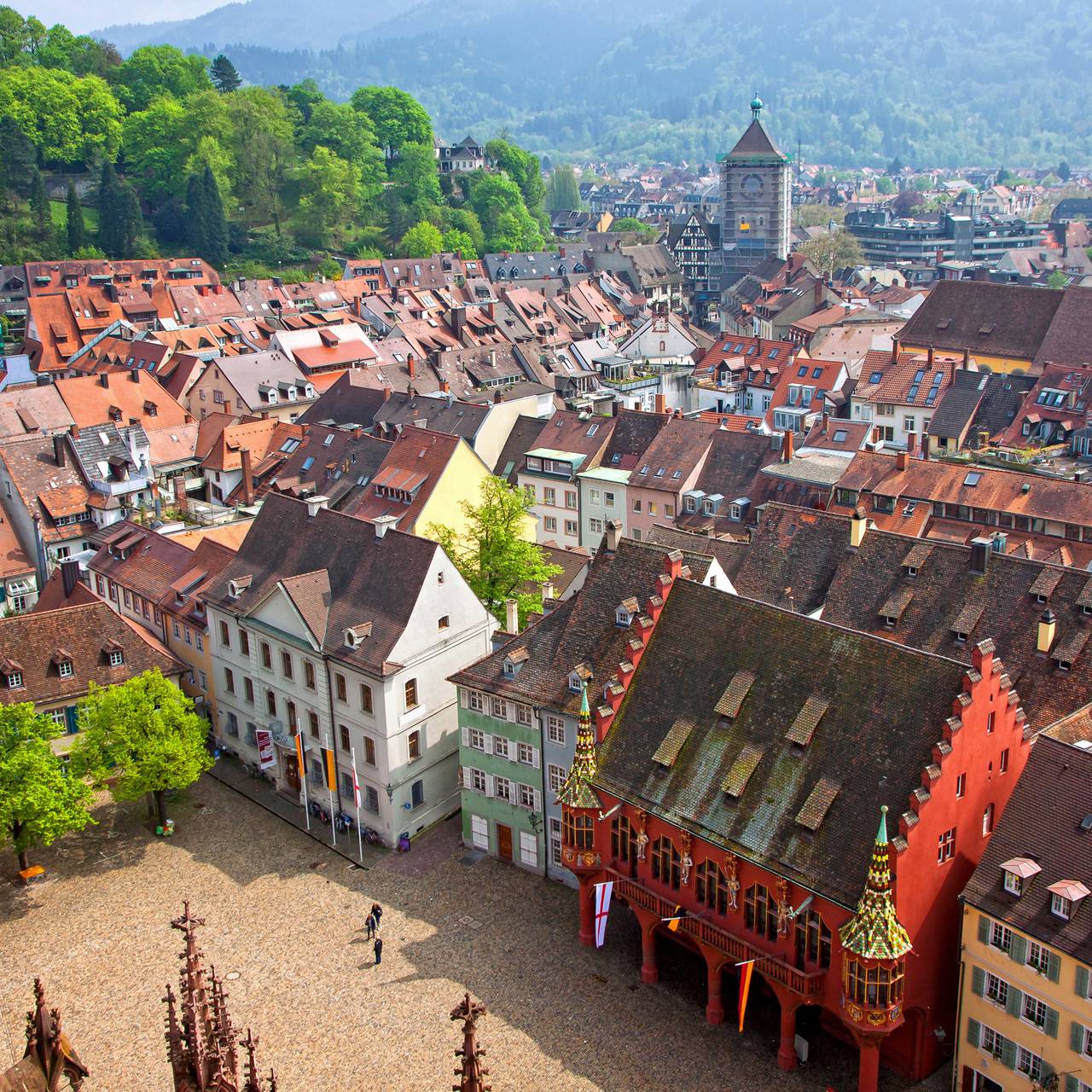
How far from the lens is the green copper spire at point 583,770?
49125 millimetres

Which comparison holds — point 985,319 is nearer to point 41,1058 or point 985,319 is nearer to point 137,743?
point 137,743

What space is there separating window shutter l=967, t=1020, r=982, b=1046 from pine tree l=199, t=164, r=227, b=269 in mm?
177938

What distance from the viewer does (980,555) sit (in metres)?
53.7

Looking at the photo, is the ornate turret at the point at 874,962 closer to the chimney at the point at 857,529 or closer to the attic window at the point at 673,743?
the attic window at the point at 673,743

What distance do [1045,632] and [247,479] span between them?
201ft

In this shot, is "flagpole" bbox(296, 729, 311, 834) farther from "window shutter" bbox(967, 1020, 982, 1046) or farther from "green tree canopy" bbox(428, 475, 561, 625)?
"window shutter" bbox(967, 1020, 982, 1046)

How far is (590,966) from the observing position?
165 ft

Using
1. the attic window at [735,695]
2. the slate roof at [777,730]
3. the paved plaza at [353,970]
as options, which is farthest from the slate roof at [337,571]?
the attic window at [735,695]

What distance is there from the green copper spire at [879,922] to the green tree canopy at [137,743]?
108 feet

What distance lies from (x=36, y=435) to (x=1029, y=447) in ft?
245

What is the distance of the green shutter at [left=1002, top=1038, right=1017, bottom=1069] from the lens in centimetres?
4038

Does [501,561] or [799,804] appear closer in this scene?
[799,804]

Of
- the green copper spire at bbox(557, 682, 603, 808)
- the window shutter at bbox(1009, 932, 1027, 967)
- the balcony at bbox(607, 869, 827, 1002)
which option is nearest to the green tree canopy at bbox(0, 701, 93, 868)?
the green copper spire at bbox(557, 682, 603, 808)

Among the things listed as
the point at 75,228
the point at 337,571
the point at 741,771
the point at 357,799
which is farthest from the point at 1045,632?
the point at 75,228
